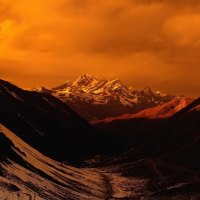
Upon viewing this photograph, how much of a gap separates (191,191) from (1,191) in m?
62.6

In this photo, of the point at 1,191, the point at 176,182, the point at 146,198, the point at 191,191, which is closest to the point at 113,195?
the point at 146,198

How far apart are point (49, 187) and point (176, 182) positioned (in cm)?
5420

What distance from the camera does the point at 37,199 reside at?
122438 mm

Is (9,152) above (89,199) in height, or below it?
above

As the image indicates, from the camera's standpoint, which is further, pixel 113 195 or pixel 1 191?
pixel 113 195

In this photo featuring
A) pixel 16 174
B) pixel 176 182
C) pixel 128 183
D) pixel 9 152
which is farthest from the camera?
pixel 128 183

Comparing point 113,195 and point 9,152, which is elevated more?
point 9,152

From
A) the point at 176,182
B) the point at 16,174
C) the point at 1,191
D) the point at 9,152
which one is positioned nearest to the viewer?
the point at 1,191

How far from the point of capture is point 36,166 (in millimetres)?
180875

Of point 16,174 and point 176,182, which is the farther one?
point 176,182

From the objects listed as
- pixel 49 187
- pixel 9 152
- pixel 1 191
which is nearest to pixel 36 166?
pixel 9 152

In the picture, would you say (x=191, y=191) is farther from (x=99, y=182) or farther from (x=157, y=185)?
(x=99, y=182)

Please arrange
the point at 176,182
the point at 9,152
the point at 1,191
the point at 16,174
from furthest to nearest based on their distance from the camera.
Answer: the point at 176,182 < the point at 9,152 < the point at 16,174 < the point at 1,191

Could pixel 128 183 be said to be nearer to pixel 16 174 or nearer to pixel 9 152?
pixel 9 152
